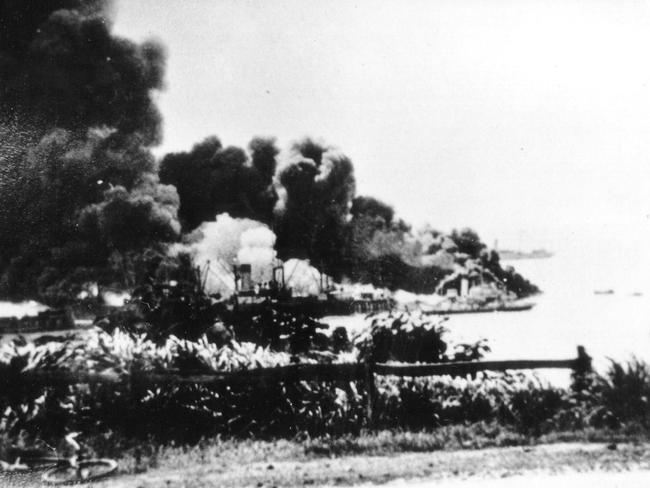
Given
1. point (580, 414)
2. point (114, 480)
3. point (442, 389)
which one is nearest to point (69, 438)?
point (114, 480)

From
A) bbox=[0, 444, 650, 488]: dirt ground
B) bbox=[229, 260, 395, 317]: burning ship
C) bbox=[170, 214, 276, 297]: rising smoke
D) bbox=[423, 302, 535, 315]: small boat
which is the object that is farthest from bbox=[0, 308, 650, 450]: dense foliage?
bbox=[170, 214, 276, 297]: rising smoke

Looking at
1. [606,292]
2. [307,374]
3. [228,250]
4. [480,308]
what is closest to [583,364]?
[606,292]

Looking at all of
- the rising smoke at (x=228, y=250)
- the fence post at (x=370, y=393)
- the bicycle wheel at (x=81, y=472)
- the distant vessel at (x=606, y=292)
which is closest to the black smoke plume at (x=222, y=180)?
the rising smoke at (x=228, y=250)

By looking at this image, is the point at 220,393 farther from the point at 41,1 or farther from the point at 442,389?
the point at 41,1

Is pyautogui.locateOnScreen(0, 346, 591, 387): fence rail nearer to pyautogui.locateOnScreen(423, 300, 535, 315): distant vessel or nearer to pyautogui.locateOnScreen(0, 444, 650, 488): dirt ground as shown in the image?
pyautogui.locateOnScreen(423, 300, 535, 315): distant vessel

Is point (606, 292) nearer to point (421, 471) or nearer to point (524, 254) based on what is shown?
point (524, 254)

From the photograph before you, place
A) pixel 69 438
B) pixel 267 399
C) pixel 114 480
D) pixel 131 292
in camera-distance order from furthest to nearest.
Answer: pixel 131 292 → pixel 267 399 → pixel 69 438 → pixel 114 480
